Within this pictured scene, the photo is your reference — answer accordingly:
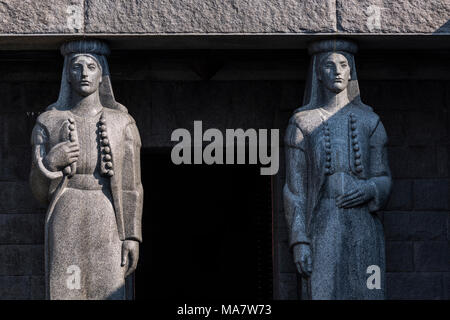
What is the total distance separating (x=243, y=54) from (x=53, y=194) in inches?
95.9

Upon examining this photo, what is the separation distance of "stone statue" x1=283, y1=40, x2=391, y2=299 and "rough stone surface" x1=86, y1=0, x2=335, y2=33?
11.3 inches

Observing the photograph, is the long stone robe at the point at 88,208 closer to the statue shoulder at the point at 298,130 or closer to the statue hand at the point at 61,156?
the statue hand at the point at 61,156

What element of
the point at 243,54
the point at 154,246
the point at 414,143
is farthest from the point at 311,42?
the point at 154,246

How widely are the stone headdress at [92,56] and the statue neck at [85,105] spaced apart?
0.09 metres

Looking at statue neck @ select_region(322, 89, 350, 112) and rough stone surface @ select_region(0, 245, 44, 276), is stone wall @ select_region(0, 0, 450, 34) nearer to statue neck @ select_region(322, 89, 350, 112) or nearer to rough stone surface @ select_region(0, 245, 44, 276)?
statue neck @ select_region(322, 89, 350, 112)

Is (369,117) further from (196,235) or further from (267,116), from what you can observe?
(196,235)

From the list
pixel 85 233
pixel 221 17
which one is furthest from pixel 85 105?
pixel 221 17

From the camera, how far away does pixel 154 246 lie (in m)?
15.4

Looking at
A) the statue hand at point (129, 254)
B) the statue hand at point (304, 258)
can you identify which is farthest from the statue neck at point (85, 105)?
the statue hand at point (304, 258)

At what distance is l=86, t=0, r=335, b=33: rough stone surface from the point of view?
10547 mm

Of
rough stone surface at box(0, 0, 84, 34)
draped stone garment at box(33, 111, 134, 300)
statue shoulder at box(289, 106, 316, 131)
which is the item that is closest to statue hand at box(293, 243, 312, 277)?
statue shoulder at box(289, 106, 316, 131)

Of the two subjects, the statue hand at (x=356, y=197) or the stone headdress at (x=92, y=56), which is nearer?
the statue hand at (x=356, y=197)

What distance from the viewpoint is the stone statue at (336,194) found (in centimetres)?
1043
